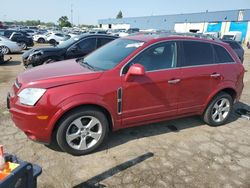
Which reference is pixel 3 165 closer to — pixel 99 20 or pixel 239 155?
pixel 239 155

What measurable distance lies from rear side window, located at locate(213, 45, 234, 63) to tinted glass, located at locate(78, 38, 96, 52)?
5.26 metres

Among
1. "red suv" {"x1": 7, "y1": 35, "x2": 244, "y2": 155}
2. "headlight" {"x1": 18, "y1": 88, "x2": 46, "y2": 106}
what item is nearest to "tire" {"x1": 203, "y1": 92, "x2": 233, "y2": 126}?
"red suv" {"x1": 7, "y1": 35, "x2": 244, "y2": 155}

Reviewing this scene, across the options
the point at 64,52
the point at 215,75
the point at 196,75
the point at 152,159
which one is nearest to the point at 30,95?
the point at 152,159

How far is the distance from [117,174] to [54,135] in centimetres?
105

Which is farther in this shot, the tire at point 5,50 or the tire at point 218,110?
the tire at point 5,50

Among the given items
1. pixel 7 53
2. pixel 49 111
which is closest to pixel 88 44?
pixel 49 111

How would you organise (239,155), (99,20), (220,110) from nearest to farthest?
(239,155) → (220,110) → (99,20)

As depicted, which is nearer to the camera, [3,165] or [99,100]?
[3,165]

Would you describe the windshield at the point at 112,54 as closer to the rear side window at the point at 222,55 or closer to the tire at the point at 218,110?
the rear side window at the point at 222,55

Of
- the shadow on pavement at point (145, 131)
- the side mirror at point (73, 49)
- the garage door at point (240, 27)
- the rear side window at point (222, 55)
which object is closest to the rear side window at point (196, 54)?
the rear side window at point (222, 55)

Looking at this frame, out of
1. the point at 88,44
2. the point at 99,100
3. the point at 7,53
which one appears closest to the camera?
the point at 99,100

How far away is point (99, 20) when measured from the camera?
9731 centimetres

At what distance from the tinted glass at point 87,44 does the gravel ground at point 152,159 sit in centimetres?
457

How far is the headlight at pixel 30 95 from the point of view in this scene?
3.26 m
